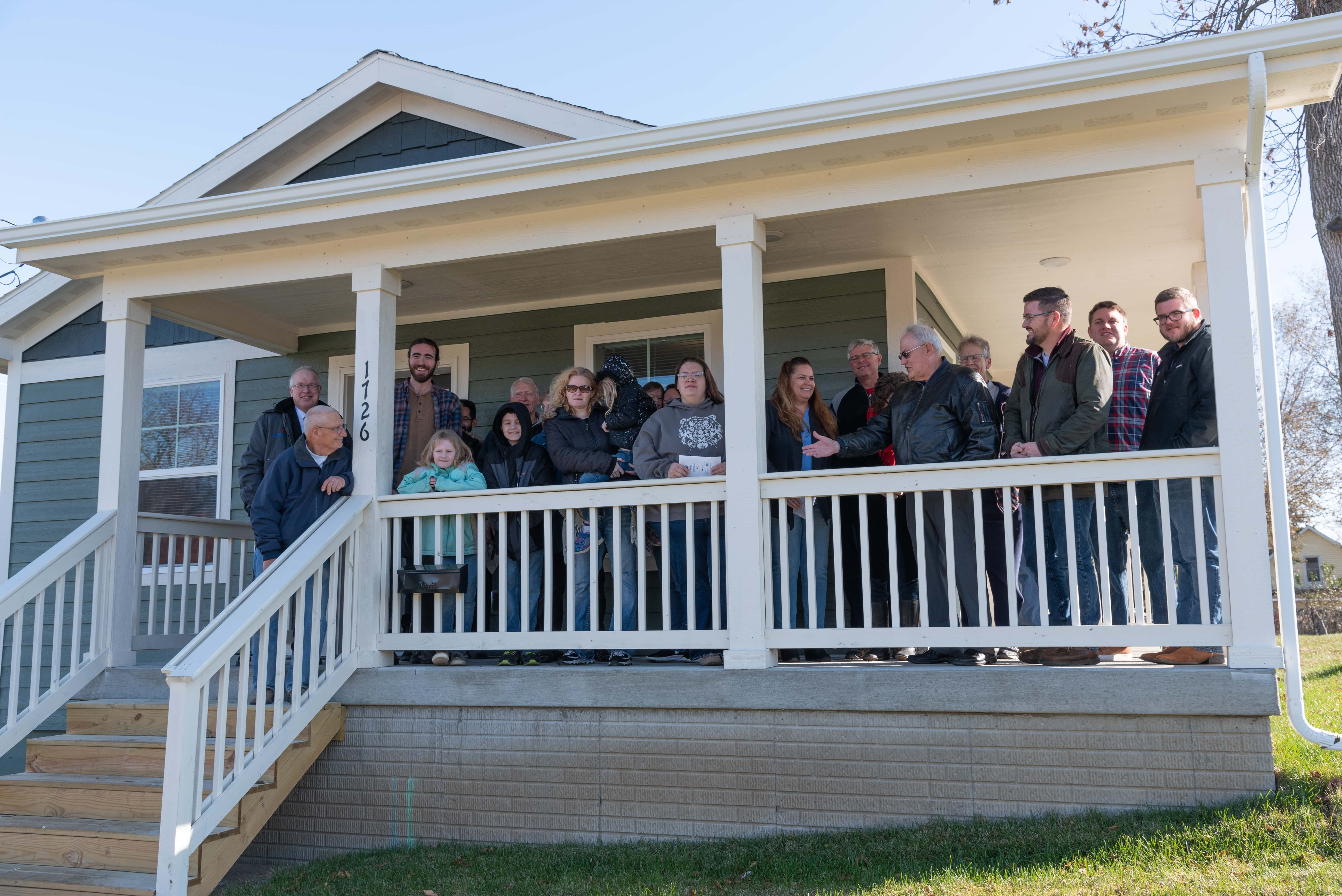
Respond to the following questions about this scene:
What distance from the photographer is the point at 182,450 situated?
8.21 meters

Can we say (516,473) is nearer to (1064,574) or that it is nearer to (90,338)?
(1064,574)

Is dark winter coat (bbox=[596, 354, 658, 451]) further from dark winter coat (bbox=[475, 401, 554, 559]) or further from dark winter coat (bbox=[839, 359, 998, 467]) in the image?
dark winter coat (bbox=[839, 359, 998, 467])

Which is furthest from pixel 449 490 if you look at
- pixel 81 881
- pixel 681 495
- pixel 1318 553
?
pixel 1318 553

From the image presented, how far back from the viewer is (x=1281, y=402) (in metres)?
24.7

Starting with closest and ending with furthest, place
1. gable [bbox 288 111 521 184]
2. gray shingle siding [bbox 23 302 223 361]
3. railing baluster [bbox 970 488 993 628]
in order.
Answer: railing baluster [bbox 970 488 993 628] < gable [bbox 288 111 521 184] < gray shingle siding [bbox 23 302 223 361]

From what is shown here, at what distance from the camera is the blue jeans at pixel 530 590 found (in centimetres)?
552

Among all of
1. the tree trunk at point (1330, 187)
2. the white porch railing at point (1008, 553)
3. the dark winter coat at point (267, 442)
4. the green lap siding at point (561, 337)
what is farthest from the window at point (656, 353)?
the tree trunk at point (1330, 187)

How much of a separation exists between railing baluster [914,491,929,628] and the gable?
412 cm

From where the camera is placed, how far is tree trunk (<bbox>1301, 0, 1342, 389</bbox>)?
718 centimetres

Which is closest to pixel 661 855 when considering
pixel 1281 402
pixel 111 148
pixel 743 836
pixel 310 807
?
pixel 743 836

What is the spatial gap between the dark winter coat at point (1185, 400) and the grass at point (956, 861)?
146cm

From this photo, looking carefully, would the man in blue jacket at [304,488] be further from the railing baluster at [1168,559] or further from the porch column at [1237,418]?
the porch column at [1237,418]

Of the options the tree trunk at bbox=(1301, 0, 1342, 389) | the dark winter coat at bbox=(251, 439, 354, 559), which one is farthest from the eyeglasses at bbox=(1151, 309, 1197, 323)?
the dark winter coat at bbox=(251, 439, 354, 559)

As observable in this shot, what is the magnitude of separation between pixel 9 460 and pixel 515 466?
5.45m
